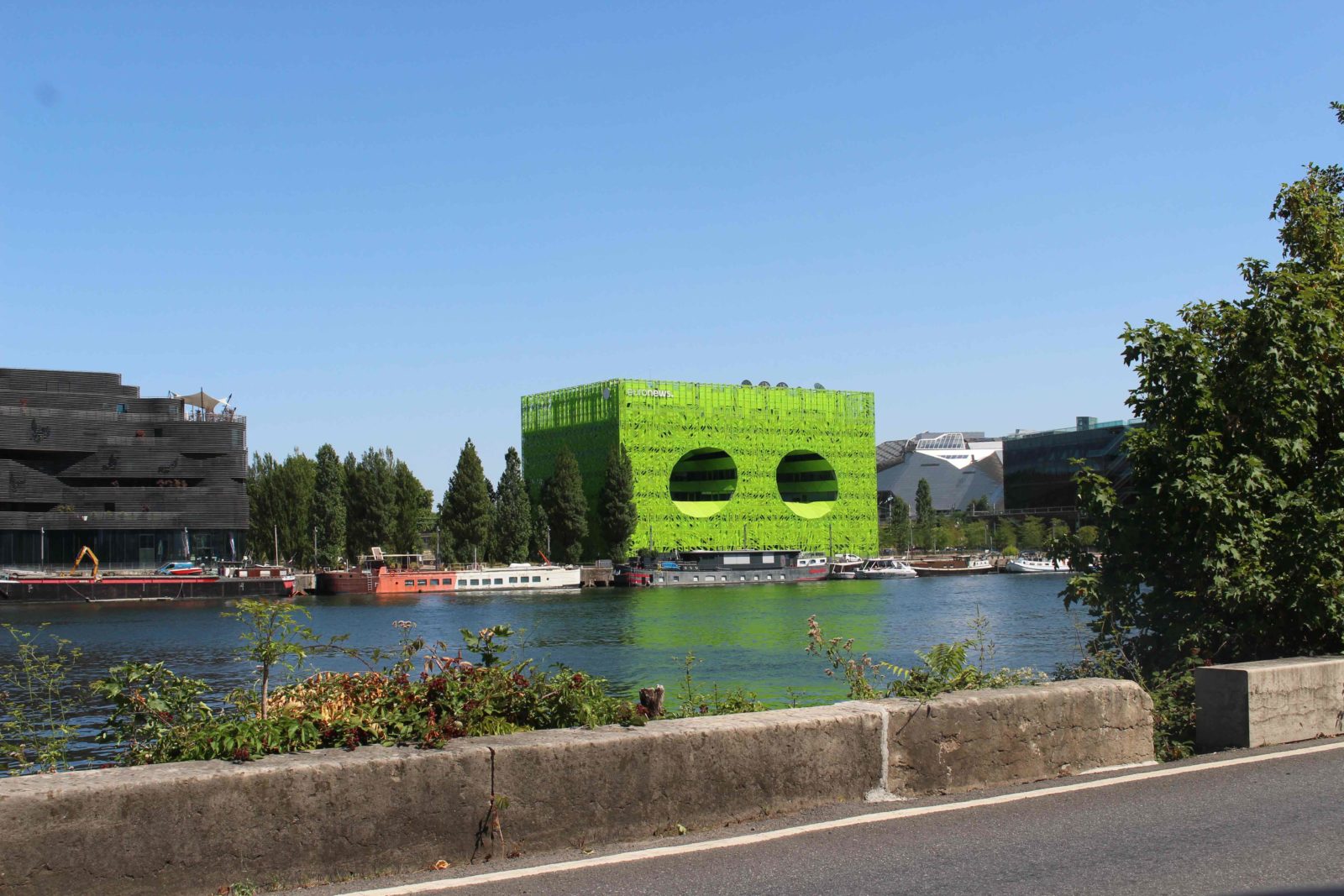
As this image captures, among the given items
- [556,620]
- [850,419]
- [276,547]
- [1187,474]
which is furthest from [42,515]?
[1187,474]

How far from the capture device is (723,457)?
149 m

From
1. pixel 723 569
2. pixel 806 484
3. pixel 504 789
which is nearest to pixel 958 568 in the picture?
pixel 806 484

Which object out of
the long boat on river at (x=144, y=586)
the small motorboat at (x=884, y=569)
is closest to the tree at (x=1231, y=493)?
the long boat on river at (x=144, y=586)

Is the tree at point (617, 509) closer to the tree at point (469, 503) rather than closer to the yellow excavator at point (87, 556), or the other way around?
the tree at point (469, 503)

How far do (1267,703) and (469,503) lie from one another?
12079 cm

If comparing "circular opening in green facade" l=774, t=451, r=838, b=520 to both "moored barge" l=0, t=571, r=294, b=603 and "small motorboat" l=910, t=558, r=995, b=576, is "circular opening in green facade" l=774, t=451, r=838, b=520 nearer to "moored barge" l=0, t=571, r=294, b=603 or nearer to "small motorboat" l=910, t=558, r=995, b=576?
"small motorboat" l=910, t=558, r=995, b=576

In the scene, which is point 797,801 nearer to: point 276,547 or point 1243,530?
point 1243,530

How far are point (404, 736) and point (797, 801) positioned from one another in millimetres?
2625

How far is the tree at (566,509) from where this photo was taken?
5231 inches

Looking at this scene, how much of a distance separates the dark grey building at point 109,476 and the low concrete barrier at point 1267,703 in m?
108

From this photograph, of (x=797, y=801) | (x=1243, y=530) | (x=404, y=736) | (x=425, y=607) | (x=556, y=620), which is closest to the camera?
(x=404, y=736)

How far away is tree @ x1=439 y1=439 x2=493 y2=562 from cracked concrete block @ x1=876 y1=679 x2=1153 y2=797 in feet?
392

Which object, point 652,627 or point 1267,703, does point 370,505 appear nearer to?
point 652,627

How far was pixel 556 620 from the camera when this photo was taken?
7625 cm
